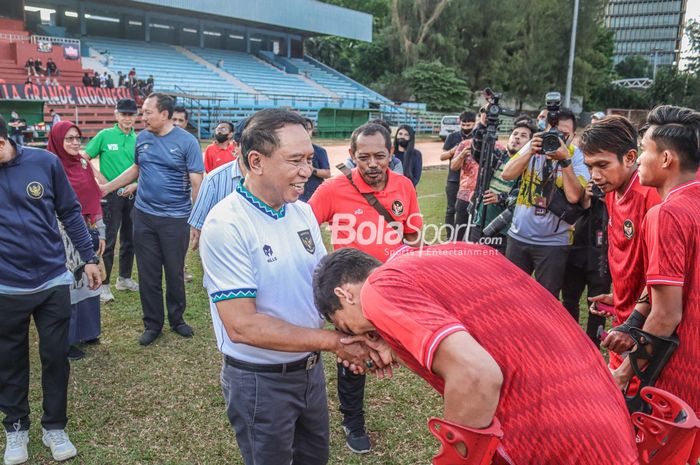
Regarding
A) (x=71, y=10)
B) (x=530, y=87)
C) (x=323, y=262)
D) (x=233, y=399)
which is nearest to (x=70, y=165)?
(x=233, y=399)

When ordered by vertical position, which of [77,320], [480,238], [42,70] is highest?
[42,70]

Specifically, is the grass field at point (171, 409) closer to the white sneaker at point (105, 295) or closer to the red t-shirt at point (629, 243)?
the white sneaker at point (105, 295)

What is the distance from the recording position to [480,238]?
6367mm

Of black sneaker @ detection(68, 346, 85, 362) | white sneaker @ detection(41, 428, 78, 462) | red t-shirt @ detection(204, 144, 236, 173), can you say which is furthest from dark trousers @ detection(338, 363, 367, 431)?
red t-shirt @ detection(204, 144, 236, 173)

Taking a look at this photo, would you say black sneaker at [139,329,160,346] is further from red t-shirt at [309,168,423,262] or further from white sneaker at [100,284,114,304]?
red t-shirt at [309,168,423,262]

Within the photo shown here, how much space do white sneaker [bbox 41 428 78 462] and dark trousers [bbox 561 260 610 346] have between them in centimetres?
414

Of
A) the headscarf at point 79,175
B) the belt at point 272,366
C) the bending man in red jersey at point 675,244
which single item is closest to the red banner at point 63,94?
the headscarf at point 79,175

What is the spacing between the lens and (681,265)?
8.21 feet

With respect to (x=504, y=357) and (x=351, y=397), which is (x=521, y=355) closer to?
(x=504, y=357)

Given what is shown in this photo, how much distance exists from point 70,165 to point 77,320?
4.86ft

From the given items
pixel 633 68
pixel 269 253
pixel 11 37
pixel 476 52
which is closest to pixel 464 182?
pixel 269 253

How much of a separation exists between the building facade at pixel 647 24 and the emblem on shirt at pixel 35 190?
146 metres

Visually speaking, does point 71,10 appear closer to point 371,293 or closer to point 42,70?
point 42,70

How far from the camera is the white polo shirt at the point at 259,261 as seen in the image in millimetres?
2234
